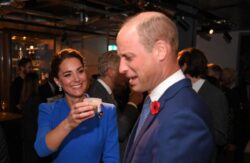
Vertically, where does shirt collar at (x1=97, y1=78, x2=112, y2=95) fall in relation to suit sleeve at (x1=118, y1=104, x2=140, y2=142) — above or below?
above

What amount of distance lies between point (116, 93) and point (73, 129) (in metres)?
1.16

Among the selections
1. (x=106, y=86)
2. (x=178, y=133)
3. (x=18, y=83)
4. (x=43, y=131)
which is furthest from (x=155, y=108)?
(x=18, y=83)

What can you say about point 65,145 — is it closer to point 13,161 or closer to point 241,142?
point 13,161

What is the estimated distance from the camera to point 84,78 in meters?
1.80

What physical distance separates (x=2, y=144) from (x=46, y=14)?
4.80m

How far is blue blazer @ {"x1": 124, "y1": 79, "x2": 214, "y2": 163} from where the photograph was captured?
830 mm

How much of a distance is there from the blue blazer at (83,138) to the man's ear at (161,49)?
839mm

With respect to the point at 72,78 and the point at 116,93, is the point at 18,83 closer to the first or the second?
the point at 116,93

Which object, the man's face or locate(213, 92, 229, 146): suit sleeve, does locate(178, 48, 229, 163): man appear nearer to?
locate(213, 92, 229, 146): suit sleeve

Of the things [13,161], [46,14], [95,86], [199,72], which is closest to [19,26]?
[46,14]

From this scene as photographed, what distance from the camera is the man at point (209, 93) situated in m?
2.36

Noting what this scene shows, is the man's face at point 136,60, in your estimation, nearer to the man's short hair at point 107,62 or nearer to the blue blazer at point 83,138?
the blue blazer at point 83,138

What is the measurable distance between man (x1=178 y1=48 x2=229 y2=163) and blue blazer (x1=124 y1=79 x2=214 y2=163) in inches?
57.4

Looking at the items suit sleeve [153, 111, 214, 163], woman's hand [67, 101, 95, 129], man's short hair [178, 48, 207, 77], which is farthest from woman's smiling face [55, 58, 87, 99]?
man's short hair [178, 48, 207, 77]
